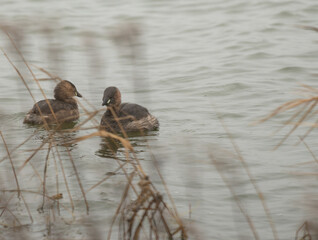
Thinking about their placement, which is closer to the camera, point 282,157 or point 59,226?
point 59,226

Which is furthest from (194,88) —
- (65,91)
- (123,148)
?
(123,148)

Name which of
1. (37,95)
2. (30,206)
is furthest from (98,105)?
(30,206)

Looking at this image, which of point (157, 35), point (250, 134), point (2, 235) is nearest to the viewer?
point (2, 235)

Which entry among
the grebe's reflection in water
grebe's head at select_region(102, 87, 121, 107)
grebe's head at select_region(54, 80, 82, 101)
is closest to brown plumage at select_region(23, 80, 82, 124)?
grebe's head at select_region(54, 80, 82, 101)

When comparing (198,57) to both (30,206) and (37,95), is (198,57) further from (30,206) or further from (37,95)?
(30,206)

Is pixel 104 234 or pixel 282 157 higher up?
pixel 104 234

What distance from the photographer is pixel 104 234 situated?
19.7 ft

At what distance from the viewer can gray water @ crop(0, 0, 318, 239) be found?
22.3ft

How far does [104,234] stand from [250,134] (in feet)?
14.1

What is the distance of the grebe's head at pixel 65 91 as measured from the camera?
1107 cm

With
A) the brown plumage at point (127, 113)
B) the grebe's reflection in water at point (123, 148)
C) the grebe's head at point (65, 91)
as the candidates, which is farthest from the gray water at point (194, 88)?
the grebe's head at point (65, 91)

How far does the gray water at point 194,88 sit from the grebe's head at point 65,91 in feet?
1.46

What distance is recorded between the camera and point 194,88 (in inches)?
500

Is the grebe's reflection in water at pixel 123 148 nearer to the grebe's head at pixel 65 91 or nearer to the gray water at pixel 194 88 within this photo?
the gray water at pixel 194 88
